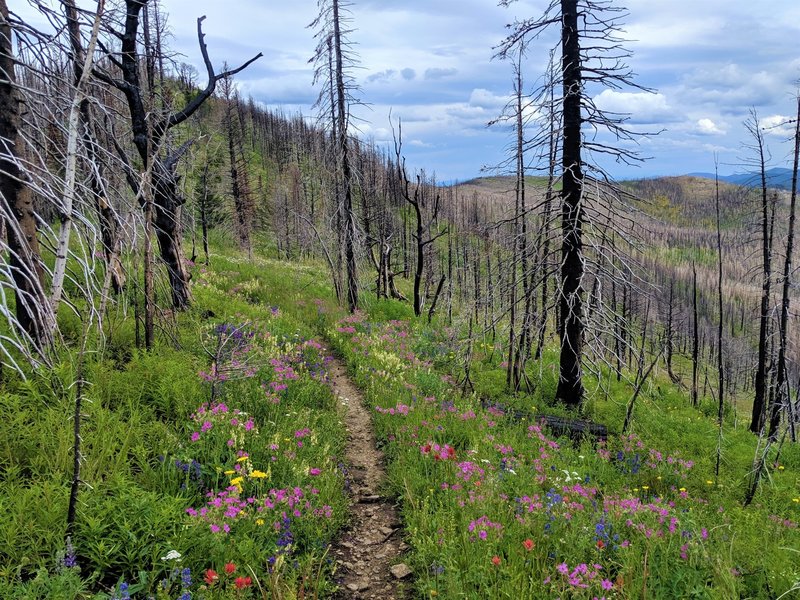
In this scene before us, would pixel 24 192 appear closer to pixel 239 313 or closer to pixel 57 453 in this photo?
pixel 57 453

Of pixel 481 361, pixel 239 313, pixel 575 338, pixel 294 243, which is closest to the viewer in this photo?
pixel 575 338

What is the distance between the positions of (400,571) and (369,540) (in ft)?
2.45

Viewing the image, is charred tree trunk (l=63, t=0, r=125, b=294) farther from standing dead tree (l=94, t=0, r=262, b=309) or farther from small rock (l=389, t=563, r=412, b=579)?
small rock (l=389, t=563, r=412, b=579)

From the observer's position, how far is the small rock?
4.79 m

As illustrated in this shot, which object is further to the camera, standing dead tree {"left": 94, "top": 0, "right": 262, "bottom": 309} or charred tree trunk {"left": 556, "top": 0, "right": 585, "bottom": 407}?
charred tree trunk {"left": 556, "top": 0, "right": 585, "bottom": 407}

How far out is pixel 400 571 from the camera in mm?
4828

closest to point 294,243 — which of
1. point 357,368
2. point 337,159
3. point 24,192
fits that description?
point 337,159

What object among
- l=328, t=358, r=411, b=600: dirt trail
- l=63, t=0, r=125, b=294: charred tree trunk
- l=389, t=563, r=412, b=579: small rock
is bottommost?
l=328, t=358, r=411, b=600: dirt trail

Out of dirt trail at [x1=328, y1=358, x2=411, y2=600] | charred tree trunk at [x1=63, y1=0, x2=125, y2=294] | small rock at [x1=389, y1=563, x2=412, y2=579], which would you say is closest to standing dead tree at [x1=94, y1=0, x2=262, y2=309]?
charred tree trunk at [x1=63, y1=0, x2=125, y2=294]

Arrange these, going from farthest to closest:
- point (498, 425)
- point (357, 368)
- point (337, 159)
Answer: point (337, 159) < point (357, 368) < point (498, 425)

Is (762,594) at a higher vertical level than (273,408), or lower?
lower

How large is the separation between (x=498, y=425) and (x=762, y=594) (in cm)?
530

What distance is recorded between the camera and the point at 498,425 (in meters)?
9.06

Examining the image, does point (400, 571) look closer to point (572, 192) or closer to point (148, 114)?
point (148, 114)
